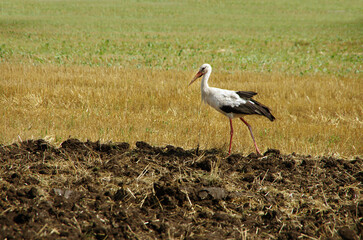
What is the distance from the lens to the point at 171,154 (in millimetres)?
6441

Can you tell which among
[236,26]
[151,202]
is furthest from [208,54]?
[236,26]

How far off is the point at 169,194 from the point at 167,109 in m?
5.27

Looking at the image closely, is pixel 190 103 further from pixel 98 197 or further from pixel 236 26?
pixel 236 26

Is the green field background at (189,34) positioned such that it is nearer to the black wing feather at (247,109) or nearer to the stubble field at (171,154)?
the stubble field at (171,154)

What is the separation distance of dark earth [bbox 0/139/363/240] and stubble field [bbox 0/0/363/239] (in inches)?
0.6

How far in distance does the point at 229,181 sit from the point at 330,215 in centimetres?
137

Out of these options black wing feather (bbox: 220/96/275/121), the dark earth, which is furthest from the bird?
the dark earth

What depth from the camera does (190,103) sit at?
10375 mm

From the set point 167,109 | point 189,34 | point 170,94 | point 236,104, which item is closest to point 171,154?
point 236,104

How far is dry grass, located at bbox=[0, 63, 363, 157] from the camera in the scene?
7676 millimetres

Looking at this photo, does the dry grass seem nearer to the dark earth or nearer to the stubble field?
the stubble field

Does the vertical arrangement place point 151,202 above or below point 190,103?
above

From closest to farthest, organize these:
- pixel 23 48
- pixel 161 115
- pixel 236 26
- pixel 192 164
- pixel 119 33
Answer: pixel 192 164
pixel 161 115
pixel 23 48
pixel 119 33
pixel 236 26

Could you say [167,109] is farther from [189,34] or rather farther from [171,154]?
[189,34]
